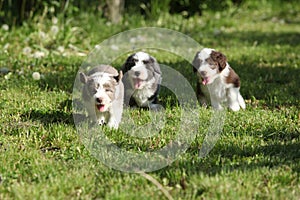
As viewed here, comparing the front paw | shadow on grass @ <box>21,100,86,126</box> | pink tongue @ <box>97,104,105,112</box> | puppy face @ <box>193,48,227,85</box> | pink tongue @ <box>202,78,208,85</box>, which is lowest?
shadow on grass @ <box>21,100,86,126</box>

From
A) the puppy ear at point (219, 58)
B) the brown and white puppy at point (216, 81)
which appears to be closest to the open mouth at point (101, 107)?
the brown and white puppy at point (216, 81)

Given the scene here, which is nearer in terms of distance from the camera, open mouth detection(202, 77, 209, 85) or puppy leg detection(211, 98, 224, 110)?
open mouth detection(202, 77, 209, 85)

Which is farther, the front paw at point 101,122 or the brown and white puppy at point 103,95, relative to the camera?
the front paw at point 101,122

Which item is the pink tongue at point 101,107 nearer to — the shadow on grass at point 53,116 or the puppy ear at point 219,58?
the shadow on grass at point 53,116

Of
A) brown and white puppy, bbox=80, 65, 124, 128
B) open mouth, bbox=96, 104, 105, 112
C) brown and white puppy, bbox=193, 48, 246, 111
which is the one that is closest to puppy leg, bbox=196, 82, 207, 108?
brown and white puppy, bbox=193, 48, 246, 111

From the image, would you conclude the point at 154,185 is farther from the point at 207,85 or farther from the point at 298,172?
the point at 207,85

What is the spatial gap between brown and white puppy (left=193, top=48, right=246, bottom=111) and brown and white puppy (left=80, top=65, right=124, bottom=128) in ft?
2.85

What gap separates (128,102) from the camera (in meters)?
5.23

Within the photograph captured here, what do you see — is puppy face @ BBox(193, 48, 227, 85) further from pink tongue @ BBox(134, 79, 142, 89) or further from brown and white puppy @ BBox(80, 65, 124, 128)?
brown and white puppy @ BBox(80, 65, 124, 128)

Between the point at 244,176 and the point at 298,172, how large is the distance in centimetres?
40

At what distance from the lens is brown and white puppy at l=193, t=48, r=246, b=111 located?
5.02 m

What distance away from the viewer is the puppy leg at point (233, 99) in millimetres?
5184

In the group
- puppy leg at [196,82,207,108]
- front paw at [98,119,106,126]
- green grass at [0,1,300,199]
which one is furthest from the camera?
puppy leg at [196,82,207,108]

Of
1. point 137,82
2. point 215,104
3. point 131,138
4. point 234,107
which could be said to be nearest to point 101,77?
point 131,138
